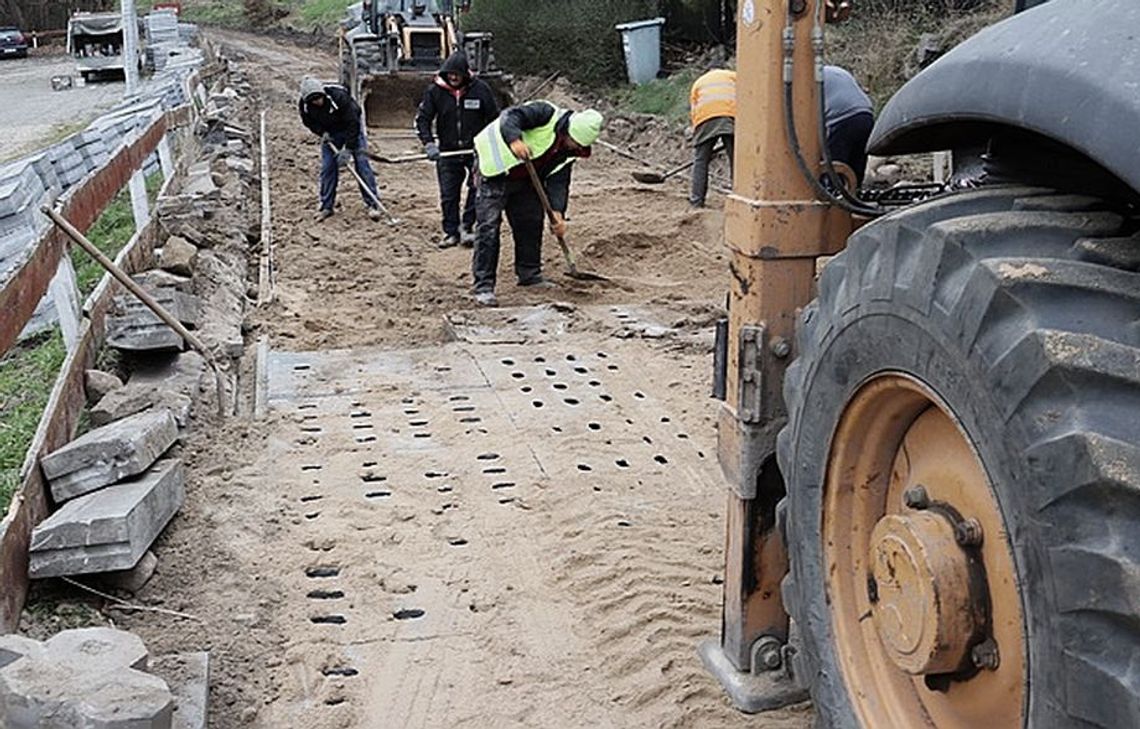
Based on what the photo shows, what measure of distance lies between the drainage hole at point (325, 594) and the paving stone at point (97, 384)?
191 centimetres

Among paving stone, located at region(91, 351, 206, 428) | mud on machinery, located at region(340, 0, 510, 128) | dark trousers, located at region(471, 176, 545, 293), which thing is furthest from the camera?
mud on machinery, located at region(340, 0, 510, 128)

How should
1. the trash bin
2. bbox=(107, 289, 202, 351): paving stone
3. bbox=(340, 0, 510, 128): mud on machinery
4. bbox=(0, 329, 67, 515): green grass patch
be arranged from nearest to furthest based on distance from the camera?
1. bbox=(0, 329, 67, 515): green grass patch
2. bbox=(107, 289, 202, 351): paving stone
3. bbox=(340, 0, 510, 128): mud on machinery
4. the trash bin

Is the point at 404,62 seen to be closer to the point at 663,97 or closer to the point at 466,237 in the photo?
the point at 663,97

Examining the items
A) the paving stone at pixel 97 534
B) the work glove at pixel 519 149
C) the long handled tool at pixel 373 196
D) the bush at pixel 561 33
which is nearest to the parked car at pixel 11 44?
the bush at pixel 561 33

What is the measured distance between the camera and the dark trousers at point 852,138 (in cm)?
427

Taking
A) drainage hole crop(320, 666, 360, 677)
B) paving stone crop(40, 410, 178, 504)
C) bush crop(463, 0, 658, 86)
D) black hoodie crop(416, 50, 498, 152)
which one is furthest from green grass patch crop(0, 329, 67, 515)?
bush crop(463, 0, 658, 86)

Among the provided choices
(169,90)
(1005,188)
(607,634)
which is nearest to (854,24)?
(169,90)

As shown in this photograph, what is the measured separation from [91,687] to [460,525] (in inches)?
78.4

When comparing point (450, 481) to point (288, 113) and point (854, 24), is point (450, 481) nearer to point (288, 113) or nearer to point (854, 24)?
point (854, 24)

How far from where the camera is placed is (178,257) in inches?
327

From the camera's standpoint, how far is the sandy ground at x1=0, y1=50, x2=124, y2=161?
2200 cm

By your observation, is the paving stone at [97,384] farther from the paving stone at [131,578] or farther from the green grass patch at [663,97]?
the green grass patch at [663,97]

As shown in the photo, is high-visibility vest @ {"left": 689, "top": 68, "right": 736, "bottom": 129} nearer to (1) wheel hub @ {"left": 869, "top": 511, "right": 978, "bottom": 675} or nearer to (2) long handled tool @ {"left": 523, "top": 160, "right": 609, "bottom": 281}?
(2) long handled tool @ {"left": 523, "top": 160, "right": 609, "bottom": 281}

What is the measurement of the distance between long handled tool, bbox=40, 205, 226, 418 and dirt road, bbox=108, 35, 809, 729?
0.31 m
